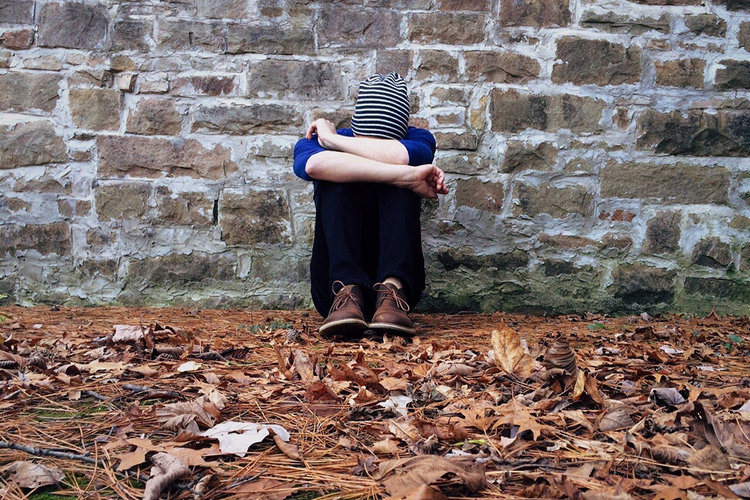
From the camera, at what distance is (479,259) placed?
342cm

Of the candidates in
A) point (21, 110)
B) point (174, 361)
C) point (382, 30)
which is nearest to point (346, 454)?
point (174, 361)

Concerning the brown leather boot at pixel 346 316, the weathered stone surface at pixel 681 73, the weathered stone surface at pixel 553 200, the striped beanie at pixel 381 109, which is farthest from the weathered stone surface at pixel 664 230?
the brown leather boot at pixel 346 316

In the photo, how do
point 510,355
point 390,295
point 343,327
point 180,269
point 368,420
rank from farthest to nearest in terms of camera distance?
point 180,269, point 390,295, point 343,327, point 510,355, point 368,420

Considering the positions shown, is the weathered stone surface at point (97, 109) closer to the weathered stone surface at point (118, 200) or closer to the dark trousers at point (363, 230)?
the weathered stone surface at point (118, 200)

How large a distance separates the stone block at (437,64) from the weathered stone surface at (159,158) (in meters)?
1.20

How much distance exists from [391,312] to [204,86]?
5.91 ft

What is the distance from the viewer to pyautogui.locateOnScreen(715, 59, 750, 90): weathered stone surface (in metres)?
3.34

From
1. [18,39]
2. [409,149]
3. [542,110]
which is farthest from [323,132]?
[18,39]

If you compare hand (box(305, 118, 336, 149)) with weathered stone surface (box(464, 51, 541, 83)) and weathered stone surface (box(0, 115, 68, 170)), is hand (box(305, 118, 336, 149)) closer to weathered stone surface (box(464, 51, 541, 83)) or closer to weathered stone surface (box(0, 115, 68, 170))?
weathered stone surface (box(464, 51, 541, 83))

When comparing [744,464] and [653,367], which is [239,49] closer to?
[653,367]

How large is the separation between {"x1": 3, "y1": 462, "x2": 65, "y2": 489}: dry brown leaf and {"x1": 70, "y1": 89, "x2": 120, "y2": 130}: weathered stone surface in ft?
8.87

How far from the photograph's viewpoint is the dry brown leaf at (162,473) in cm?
98

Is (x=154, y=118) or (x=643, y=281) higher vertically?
(x=154, y=118)

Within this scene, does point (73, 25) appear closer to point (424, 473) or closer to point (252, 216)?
point (252, 216)
